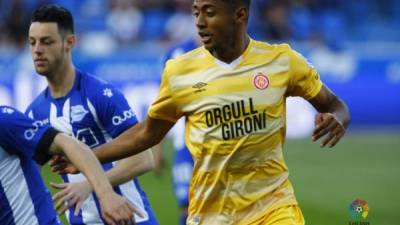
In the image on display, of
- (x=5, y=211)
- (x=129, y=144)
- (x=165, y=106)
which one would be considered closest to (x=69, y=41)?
(x=129, y=144)

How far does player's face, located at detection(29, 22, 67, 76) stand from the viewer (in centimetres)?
771

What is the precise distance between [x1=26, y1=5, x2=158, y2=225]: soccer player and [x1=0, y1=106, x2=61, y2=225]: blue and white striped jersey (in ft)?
3.22

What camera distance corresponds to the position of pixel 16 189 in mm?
6164

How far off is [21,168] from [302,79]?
1800mm

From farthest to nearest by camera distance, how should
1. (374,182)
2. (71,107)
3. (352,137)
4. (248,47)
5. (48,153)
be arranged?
(352,137)
(374,182)
(71,107)
(248,47)
(48,153)

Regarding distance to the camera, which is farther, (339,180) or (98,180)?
(339,180)

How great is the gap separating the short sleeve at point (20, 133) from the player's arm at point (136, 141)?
0.58 m

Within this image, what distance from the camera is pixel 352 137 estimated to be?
21.0 metres

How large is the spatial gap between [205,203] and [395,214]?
7.18 m

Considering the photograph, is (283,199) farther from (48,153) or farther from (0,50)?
(0,50)

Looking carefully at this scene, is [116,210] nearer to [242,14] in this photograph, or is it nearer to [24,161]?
[24,161]

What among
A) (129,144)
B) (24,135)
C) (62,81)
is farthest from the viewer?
(62,81)

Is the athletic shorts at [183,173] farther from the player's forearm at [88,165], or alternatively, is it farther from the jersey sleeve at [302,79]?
the player's forearm at [88,165]

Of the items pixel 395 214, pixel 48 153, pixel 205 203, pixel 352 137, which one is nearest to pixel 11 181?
pixel 48 153
